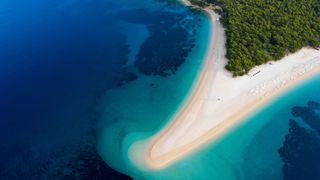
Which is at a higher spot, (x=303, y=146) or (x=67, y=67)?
(x=67, y=67)

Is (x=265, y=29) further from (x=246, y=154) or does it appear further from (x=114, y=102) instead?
(x=114, y=102)

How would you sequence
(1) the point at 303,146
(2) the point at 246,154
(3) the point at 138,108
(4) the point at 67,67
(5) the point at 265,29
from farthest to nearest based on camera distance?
(5) the point at 265,29 < (4) the point at 67,67 < (3) the point at 138,108 < (1) the point at 303,146 < (2) the point at 246,154

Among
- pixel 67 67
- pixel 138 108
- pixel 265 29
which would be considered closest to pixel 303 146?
pixel 138 108

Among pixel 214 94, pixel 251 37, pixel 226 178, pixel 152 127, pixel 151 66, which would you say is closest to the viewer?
pixel 226 178

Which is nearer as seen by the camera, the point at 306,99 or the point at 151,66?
the point at 306,99

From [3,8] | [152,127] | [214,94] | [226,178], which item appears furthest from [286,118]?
[3,8]

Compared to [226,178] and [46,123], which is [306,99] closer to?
[226,178]
